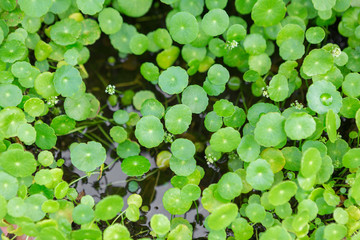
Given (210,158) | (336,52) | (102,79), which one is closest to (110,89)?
(102,79)

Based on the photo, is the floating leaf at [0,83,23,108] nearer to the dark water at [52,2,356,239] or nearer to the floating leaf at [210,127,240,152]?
the dark water at [52,2,356,239]

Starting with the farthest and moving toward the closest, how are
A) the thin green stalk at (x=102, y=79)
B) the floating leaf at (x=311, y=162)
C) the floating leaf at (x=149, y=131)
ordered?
the thin green stalk at (x=102, y=79)
the floating leaf at (x=149, y=131)
the floating leaf at (x=311, y=162)

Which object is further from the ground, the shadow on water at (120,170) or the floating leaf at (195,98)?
the floating leaf at (195,98)

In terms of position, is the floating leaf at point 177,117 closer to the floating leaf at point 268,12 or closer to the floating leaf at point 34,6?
the floating leaf at point 268,12

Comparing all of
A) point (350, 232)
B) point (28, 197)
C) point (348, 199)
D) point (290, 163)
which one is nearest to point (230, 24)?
point (290, 163)

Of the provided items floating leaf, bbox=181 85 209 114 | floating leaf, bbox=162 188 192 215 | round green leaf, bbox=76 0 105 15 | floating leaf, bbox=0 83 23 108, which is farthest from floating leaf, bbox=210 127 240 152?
floating leaf, bbox=0 83 23 108

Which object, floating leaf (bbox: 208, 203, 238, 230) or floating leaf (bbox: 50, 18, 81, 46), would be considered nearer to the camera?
floating leaf (bbox: 208, 203, 238, 230)

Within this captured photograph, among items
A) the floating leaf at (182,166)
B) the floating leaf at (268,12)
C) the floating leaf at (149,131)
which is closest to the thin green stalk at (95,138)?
the floating leaf at (149,131)

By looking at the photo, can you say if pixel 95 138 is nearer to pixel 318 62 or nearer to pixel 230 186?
pixel 230 186
